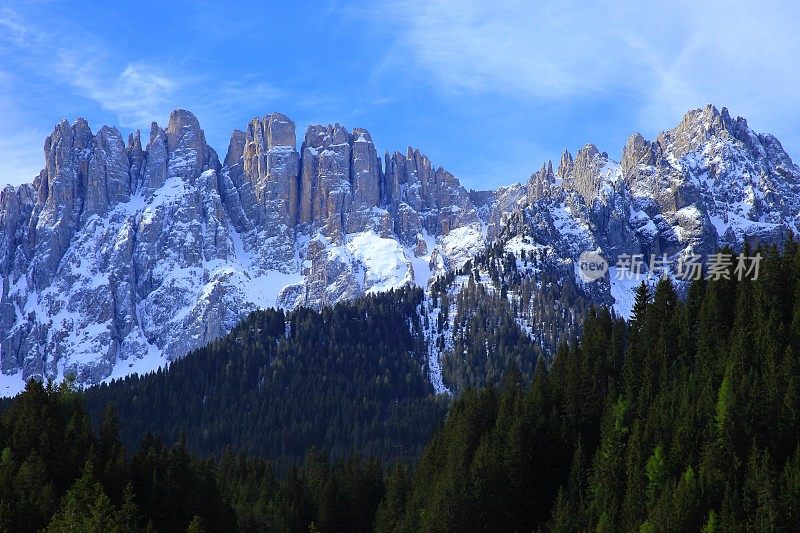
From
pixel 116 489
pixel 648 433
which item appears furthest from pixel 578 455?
pixel 116 489

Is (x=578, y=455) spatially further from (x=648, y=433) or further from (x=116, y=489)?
(x=116, y=489)

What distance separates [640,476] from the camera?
81.6 metres

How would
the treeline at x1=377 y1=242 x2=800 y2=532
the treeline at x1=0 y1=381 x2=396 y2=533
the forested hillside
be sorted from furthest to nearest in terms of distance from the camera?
the treeline at x1=0 y1=381 x2=396 y2=533 < the forested hillside < the treeline at x1=377 y1=242 x2=800 y2=532

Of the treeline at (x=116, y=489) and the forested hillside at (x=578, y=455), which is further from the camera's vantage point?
the treeline at (x=116, y=489)

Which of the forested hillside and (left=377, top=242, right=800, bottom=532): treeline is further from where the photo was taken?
the forested hillside

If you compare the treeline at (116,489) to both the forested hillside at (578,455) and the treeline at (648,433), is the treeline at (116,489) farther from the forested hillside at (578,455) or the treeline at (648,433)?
the treeline at (648,433)

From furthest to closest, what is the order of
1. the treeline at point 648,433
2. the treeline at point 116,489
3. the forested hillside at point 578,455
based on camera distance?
1. the treeline at point 116,489
2. the forested hillside at point 578,455
3. the treeline at point 648,433

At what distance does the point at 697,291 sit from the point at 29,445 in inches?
2593

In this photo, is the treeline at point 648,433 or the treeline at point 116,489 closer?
the treeline at point 648,433

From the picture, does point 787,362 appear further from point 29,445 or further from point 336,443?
point 336,443

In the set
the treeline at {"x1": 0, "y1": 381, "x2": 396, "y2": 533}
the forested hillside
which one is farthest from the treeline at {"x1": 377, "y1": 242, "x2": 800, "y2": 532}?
the treeline at {"x1": 0, "y1": 381, "x2": 396, "y2": 533}

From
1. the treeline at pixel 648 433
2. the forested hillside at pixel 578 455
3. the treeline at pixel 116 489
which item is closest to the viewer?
the treeline at pixel 648 433

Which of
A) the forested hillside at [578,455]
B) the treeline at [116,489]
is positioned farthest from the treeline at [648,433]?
the treeline at [116,489]

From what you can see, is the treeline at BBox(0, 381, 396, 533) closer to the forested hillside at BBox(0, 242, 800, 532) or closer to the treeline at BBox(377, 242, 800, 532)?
the forested hillside at BBox(0, 242, 800, 532)
